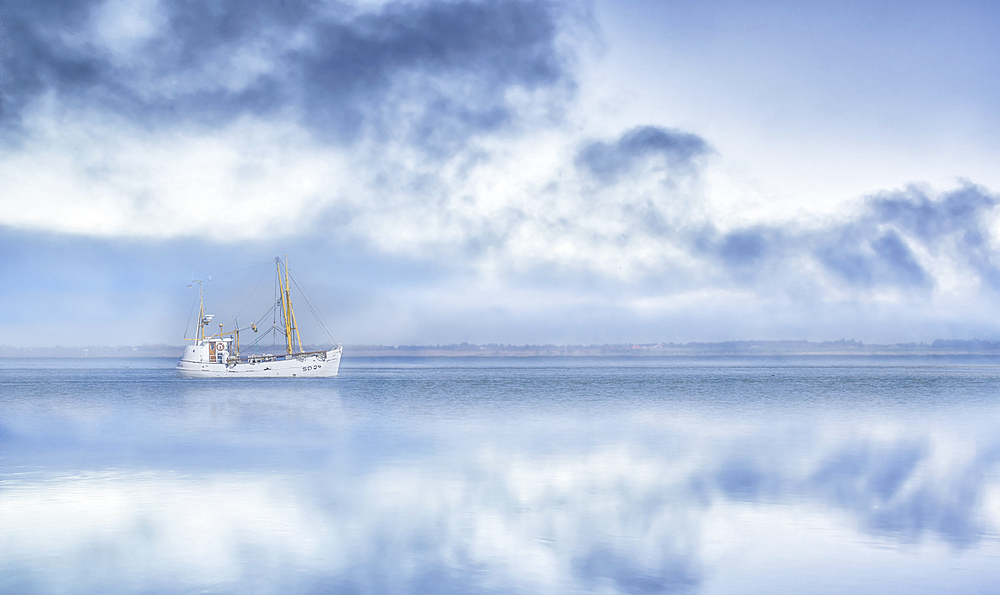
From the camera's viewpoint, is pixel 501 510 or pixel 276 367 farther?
pixel 276 367

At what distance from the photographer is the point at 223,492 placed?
17.7 m

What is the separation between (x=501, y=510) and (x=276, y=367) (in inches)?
3142

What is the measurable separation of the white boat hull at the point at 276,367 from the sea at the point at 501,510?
56268mm

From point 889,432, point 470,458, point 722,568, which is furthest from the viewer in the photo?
point 889,432

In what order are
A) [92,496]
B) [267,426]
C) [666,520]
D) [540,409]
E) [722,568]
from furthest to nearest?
[540,409] < [267,426] < [92,496] < [666,520] < [722,568]

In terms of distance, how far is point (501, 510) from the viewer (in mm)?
15633

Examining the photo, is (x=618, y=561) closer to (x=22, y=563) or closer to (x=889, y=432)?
(x=22, y=563)

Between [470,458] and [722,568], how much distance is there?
13.2 metres

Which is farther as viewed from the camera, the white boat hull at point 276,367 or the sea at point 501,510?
the white boat hull at point 276,367

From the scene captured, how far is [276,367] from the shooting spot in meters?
90.4

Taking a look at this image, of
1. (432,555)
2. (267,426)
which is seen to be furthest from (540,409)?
(432,555)

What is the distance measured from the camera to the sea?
11.0m

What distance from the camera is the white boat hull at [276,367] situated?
9000cm

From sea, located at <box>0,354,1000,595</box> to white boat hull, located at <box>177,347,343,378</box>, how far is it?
185 ft
